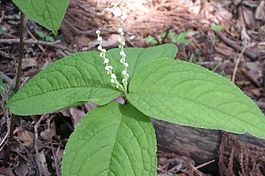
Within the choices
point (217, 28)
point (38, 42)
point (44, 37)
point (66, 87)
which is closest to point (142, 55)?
point (66, 87)

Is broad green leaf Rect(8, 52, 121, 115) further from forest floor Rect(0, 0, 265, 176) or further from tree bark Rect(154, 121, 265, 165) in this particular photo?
tree bark Rect(154, 121, 265, 165)

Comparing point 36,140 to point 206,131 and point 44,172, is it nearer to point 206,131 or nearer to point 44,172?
point 44,172

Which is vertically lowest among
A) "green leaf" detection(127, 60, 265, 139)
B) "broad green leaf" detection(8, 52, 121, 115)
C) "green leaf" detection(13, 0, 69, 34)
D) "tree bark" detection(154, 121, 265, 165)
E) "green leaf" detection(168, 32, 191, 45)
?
"green leaf" detection(168, 32, 191, 45)

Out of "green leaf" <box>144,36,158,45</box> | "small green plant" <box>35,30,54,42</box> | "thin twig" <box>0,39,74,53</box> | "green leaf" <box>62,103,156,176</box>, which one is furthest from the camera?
"green leaf" <box>144,36,158,45</box>

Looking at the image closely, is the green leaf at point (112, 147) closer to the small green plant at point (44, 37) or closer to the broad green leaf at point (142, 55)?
the broad green leaf at point (142, 55)

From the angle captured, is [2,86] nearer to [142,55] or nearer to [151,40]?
[142,55]

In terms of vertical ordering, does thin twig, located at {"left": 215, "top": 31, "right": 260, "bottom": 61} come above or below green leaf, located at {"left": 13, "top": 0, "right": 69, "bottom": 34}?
below

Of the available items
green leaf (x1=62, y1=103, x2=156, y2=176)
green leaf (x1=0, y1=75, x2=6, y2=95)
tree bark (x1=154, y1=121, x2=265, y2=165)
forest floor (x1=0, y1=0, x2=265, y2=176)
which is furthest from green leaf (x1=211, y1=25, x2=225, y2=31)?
green leaf (x1=62, y1=103, x2=156, y2=176)
